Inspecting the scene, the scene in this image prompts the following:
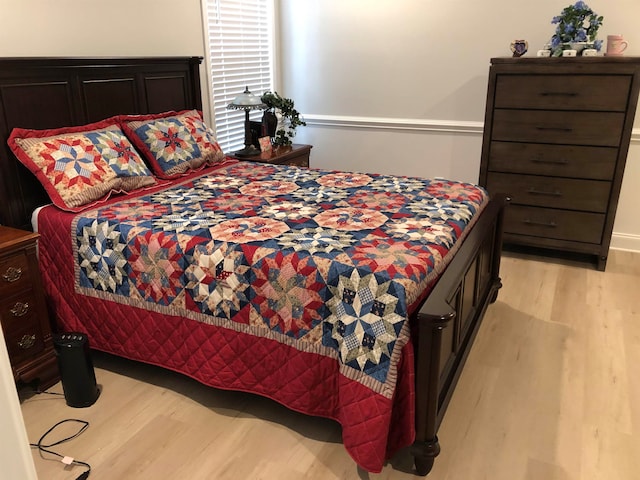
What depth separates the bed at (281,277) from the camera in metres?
1.72

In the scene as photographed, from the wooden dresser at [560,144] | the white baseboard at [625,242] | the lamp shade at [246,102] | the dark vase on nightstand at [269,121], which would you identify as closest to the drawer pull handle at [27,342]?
the lamp shade at [246,102]

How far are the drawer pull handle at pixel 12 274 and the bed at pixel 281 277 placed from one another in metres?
0.25

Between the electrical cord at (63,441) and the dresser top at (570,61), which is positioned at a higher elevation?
the dresser top at (570,61)

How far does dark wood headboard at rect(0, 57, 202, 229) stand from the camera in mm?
2445

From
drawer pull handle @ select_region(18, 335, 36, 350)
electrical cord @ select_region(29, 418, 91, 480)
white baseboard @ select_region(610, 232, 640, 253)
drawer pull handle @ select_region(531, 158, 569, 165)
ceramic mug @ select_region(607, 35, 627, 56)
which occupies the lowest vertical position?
electrical cord @ select_region(29, 418, 91, 480)

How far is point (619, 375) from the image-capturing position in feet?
7.82

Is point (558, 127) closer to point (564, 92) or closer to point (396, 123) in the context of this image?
point (564, 92)

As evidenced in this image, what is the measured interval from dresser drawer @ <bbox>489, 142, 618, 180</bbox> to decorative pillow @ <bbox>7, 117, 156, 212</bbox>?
2.25 metres

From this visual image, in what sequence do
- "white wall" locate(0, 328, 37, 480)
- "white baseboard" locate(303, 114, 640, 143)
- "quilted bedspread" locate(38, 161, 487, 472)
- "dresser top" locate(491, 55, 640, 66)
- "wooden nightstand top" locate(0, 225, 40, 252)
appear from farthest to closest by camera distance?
"white baseboard" locate(303, 114, 640, 143) < "dresser top" locate(491, 55, 640, 66) < "wooden nightstand top" locate(0, 225, 40, 252) < "quilted bedspread" locate(38, 161, 487, 472) < "white wall" locate(0, 328, 37, 480)

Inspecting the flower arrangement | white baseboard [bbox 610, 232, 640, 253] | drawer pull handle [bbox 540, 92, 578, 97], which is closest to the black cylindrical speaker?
drawer pull handle [bbox 540, 92, 578, 97]

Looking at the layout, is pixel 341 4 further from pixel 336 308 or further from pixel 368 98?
Answer: pixel 336 308

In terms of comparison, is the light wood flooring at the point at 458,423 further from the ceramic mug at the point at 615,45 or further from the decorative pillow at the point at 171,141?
the ceramic mug at the point at 615,45

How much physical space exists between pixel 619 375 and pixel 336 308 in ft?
4.77

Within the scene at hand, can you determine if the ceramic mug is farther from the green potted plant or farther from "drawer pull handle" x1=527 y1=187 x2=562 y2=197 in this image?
the green potted plant
